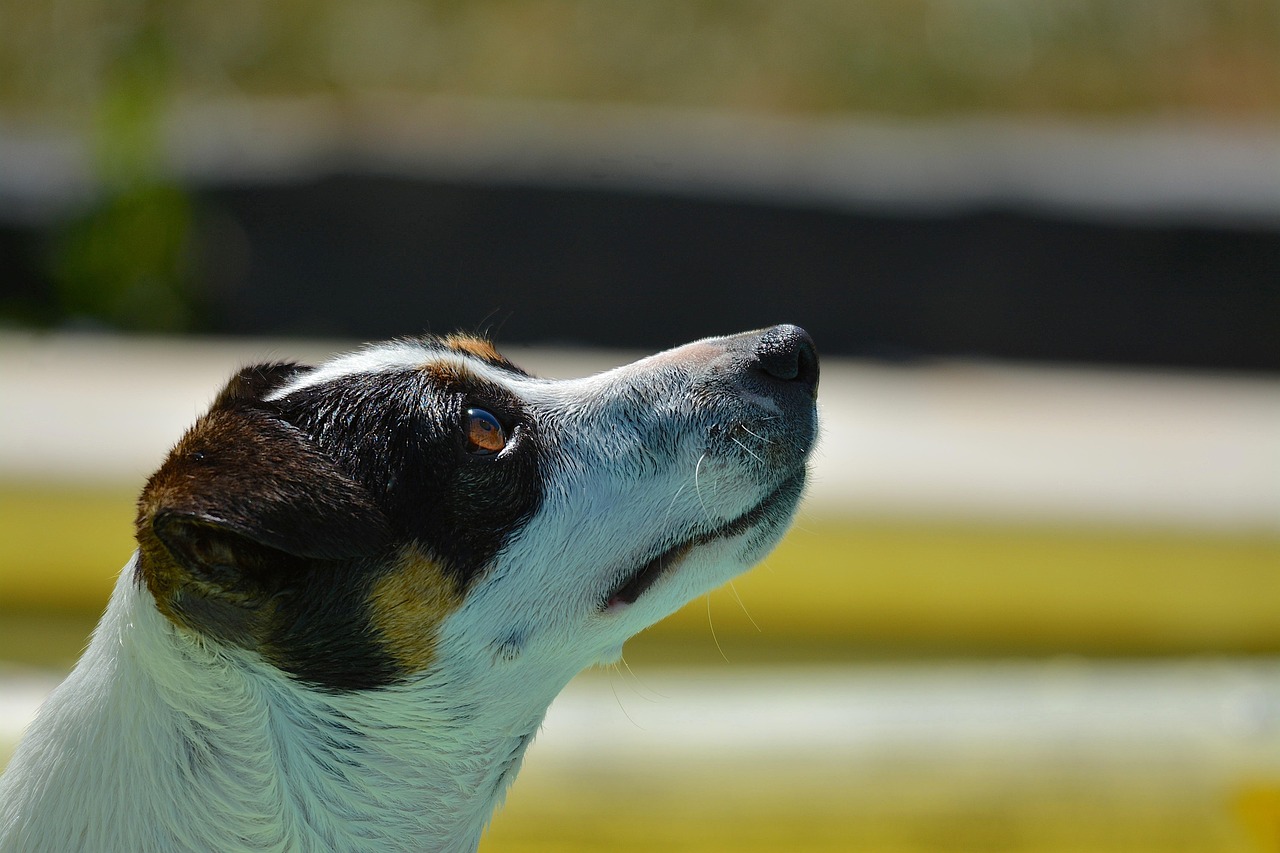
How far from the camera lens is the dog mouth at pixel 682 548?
2.05 metres

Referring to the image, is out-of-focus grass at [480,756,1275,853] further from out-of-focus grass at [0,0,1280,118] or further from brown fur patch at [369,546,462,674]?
out-of-focus grass at [0,0,1280,118]

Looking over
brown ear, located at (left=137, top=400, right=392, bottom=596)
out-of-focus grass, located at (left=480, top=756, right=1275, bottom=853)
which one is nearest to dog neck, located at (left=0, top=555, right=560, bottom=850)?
brown ear, located at (left=137, top=400, right=392, bottom=596)

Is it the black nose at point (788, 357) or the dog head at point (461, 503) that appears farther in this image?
the black nose at point (788, 357)

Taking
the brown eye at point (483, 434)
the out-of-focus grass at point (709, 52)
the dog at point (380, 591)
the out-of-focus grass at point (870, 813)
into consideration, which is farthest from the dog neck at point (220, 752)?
the out-of-focus grass at point (709, 52)

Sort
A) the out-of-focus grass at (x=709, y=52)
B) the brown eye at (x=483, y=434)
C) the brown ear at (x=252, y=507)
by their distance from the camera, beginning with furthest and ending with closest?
the out-of-focus grass at (x=709, y=52) < the brown eye at (x=483, y=434) < the brown ear at (x=252, y=507)

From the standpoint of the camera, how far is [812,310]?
7188 mm

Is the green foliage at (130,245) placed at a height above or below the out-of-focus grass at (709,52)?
below

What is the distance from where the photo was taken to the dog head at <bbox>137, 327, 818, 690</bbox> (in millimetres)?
1771

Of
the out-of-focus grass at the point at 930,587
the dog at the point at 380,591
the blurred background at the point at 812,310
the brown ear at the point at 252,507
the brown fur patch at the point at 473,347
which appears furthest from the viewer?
the out-of-focus grass at the point at 930,587

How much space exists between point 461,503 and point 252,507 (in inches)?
14.7

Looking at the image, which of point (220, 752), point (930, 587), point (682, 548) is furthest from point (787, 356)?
point (930, 587)

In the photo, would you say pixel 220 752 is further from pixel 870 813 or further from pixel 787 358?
pixel 870 813

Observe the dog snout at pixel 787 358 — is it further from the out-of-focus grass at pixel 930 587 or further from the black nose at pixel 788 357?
the out-of-focus grass at pixel 930 587

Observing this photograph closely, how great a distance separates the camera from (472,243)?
285 inches
